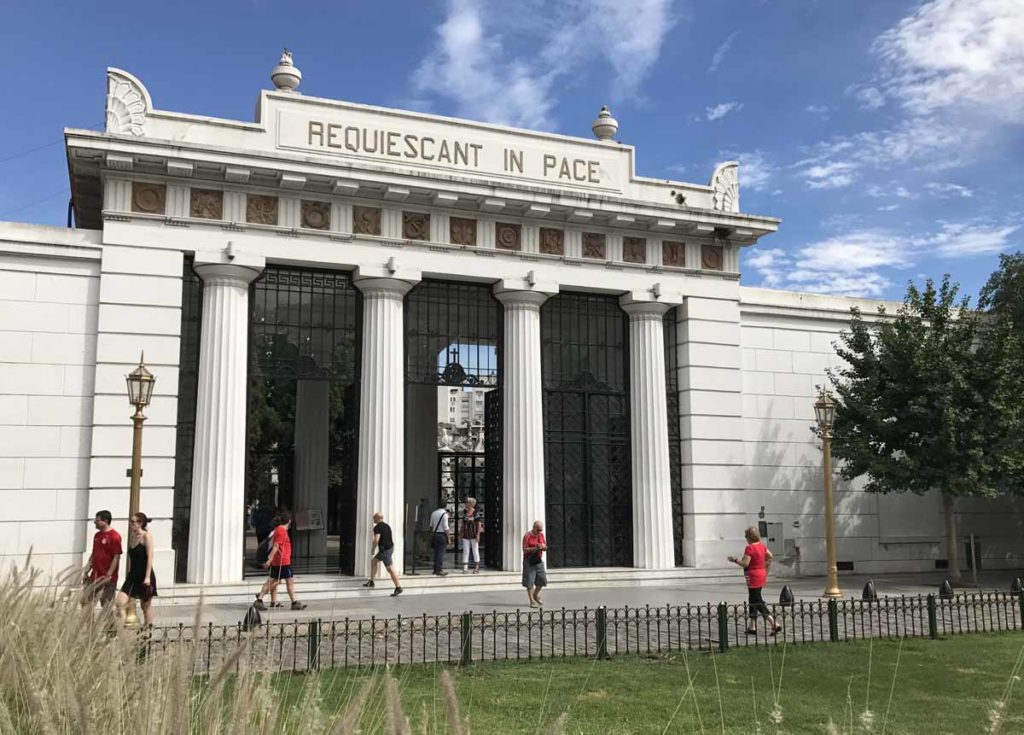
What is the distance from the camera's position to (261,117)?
1994 cm

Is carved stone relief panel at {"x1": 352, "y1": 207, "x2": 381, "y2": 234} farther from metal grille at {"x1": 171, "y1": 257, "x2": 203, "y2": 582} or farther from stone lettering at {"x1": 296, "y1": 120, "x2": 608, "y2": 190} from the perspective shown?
metal grille at {"x1": 171, "y1": 257, "x2": 203, "y2": 582}

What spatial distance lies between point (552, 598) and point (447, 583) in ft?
9.07

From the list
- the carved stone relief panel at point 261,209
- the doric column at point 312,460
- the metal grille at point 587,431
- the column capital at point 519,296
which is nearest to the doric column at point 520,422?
the column capital at point 519,296

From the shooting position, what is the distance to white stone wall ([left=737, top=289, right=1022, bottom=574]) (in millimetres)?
23984

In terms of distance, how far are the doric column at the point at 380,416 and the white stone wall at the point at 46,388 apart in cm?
564

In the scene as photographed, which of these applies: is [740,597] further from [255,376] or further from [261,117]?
[261,117]

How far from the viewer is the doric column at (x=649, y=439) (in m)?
22.2

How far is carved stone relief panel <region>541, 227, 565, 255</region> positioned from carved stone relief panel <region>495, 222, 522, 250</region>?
0.65 m

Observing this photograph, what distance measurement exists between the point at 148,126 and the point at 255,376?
5.86 metres

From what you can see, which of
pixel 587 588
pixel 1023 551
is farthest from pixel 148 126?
pixel 1023 551

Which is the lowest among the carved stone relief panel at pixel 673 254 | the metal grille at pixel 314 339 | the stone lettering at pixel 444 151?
the metal grille at pixel 314 339

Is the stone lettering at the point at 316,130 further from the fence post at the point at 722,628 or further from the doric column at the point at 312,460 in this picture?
the fence post at the point at 722,628

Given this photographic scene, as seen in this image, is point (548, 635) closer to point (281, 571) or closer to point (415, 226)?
point (281, 571)

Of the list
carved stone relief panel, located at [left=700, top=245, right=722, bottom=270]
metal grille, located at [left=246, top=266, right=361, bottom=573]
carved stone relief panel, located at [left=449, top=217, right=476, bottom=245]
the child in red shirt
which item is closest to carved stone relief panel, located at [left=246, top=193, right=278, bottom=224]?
metal grille, located at [left=246, top=266, right=361, bottom=573]
